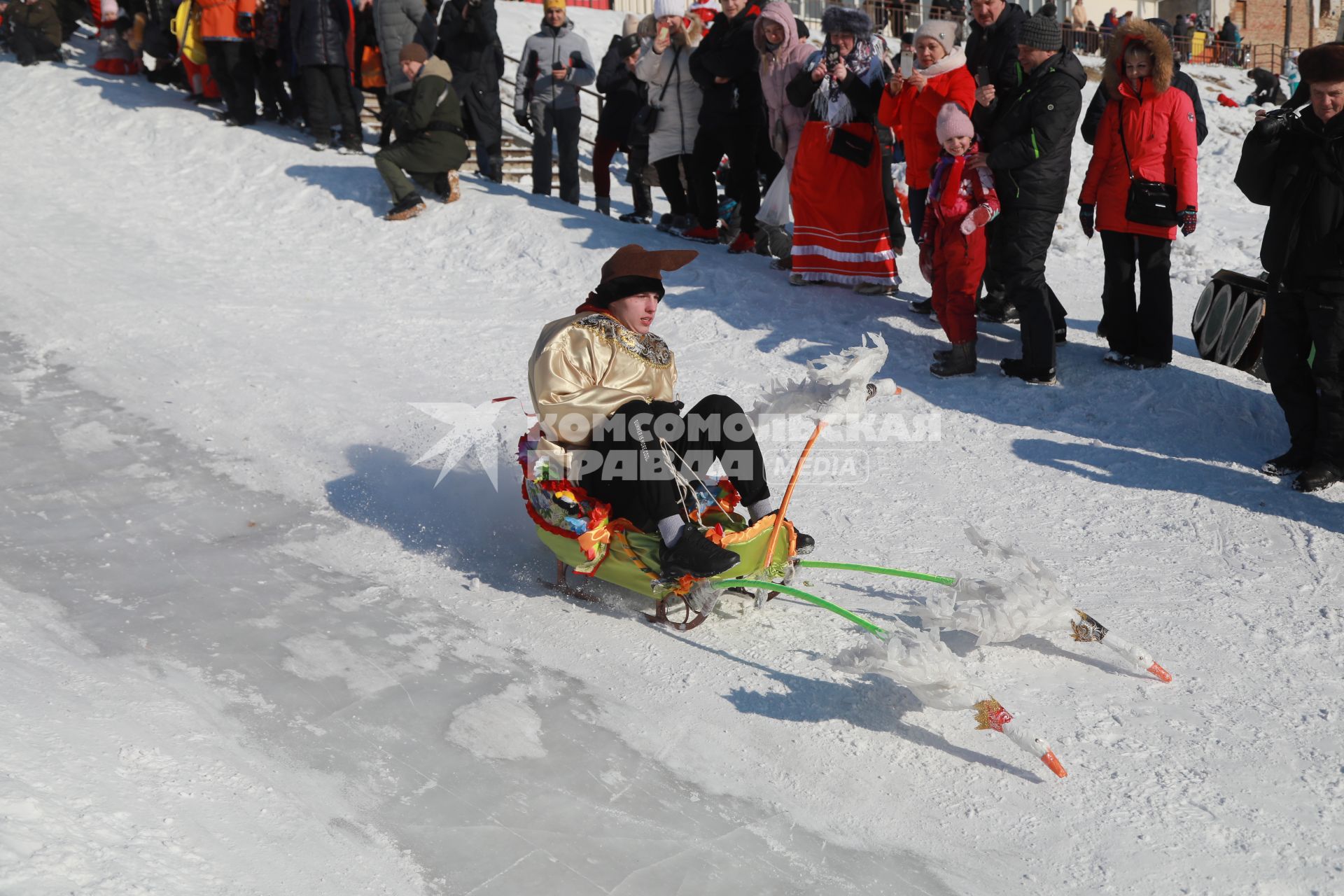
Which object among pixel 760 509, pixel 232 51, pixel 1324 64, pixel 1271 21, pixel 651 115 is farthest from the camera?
pixel 1271 21

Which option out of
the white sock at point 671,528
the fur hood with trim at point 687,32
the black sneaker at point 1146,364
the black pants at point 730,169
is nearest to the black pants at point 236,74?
the fur hood with trim at point 687,32

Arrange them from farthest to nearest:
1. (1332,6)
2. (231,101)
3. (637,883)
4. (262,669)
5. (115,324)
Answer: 1. (1332,6)
2. (231,101)
3. (115,324)
4. (262,669)
5. (637,883)

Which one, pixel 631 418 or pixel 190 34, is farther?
pixel 190 34

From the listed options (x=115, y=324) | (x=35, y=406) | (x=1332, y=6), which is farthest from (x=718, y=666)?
(x=1332, y=6)

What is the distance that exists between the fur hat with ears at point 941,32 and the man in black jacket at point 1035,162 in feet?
1.33

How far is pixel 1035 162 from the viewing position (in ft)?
19.1

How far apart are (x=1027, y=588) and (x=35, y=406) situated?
4.79m

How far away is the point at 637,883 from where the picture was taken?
280cm

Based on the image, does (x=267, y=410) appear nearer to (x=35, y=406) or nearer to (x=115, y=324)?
(x=35, y=406)

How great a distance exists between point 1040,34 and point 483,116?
16.7ft

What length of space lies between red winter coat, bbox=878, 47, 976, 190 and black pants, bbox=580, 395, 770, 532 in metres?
2.83

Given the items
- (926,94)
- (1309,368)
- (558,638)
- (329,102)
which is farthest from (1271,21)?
(558,638)

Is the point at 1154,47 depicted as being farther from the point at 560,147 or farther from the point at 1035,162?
the point at 560,147

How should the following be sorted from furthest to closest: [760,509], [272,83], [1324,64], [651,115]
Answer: [272,83] → [651,115] → [1324,64] → [760,509]
